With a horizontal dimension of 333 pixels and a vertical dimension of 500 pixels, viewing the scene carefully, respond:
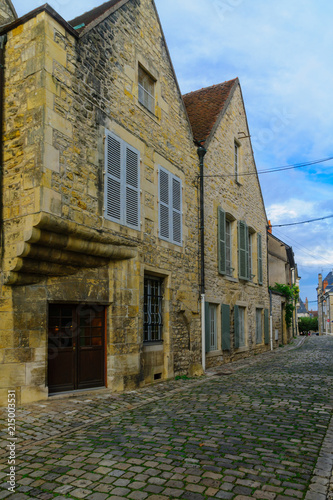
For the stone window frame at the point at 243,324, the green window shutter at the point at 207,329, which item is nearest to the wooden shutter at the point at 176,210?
the green window shutter at the point at 207,329

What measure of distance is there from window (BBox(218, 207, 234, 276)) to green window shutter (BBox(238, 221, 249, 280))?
1.87 ft

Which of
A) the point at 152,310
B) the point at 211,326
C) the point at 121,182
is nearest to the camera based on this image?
the point at 121,182

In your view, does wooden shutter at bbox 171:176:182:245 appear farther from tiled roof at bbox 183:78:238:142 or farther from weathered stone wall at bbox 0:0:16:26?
weathered stone wall at bbox 0:0:16:26

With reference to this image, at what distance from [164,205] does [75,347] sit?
394cm

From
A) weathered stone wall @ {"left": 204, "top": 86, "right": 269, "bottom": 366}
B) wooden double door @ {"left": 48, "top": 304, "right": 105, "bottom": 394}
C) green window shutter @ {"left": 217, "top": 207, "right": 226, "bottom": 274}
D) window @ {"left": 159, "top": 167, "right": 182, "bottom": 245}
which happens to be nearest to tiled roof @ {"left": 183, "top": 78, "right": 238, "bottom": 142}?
weathered stone wall @ {"left": 204, "top": 86, "right": 269, "bottom": 366}

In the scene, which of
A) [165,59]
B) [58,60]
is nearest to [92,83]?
[58,60]

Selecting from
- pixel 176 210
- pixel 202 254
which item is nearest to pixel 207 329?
pixel 202 254

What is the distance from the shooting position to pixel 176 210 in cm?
1020

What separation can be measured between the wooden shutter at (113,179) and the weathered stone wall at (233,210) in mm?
4558

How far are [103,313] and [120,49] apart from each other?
16.7 feet

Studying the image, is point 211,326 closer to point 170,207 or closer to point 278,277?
point 170,207

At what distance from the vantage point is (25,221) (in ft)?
19.7

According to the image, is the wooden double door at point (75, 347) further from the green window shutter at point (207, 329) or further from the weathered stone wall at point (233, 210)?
the weathered stone wall at point (233, 210)

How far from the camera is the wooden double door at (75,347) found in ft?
22.4
